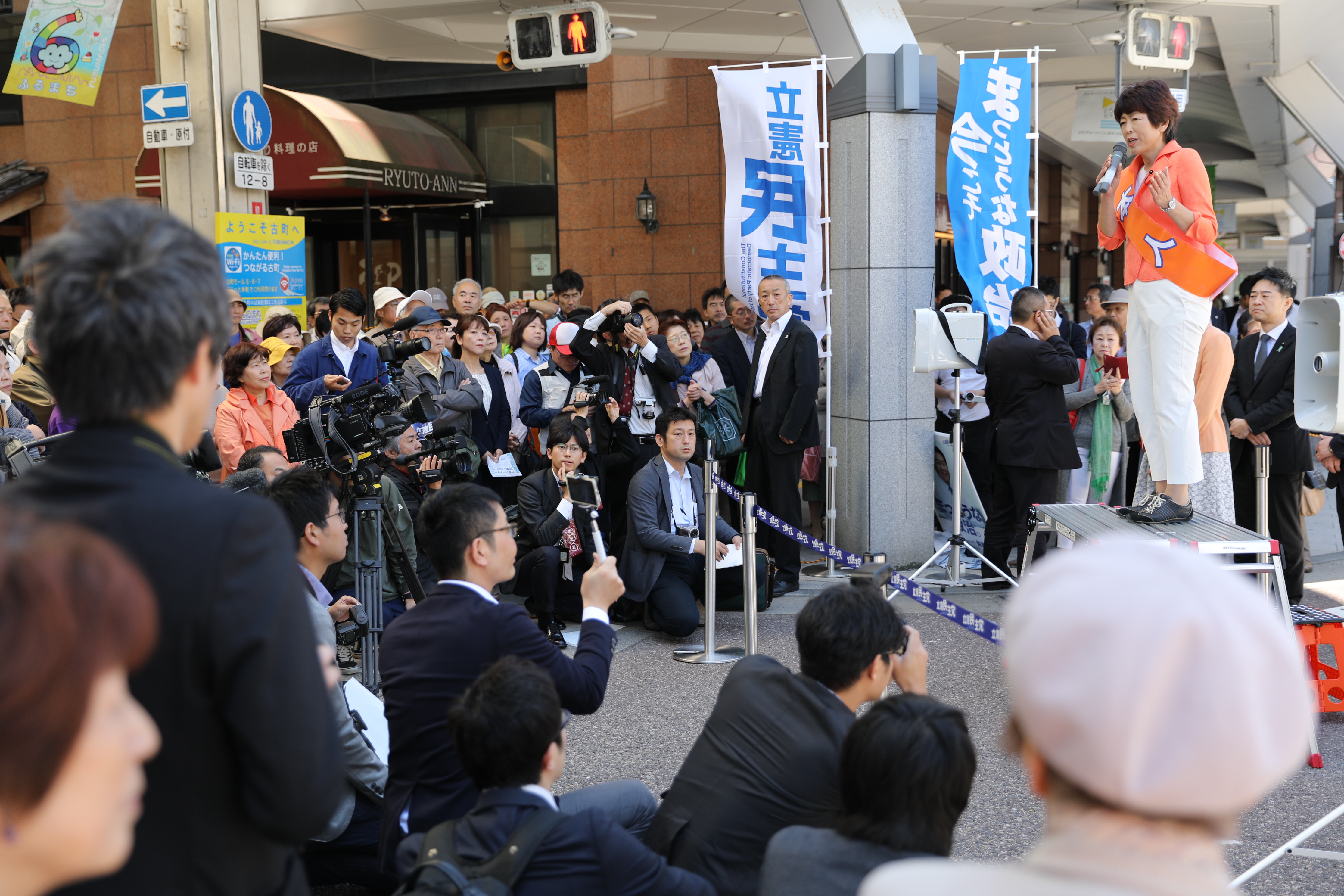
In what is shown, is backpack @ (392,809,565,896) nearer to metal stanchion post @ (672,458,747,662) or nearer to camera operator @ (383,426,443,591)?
camera operator @ (383,426,443,591)

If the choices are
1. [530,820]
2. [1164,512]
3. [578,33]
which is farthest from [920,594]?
[578,33]

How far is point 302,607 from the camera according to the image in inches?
57.3

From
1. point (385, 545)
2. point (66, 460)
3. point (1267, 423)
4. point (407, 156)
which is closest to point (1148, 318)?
point (1267, 423)

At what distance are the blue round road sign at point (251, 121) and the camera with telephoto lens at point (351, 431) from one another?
14.5 ft

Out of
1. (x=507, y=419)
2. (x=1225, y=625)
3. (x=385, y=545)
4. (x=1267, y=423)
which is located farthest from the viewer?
(x=507, y=419)

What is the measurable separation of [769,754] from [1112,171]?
9.30ft

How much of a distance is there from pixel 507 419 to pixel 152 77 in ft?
33.8

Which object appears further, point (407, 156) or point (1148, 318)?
point (407, 156)

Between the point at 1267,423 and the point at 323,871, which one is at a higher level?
the point at 1267,423

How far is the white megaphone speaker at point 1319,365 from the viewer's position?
332 centimetres

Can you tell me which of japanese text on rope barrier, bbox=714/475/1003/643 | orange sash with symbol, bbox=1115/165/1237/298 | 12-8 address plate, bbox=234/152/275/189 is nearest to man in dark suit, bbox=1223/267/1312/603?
orange sash with symbol, bbox=1115/165/1237/298

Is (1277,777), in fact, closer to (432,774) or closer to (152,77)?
(432,774)

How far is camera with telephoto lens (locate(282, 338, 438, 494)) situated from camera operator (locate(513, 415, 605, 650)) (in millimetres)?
1273

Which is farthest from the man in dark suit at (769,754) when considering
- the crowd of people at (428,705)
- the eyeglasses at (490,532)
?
the eyeglasses at (490,532)
